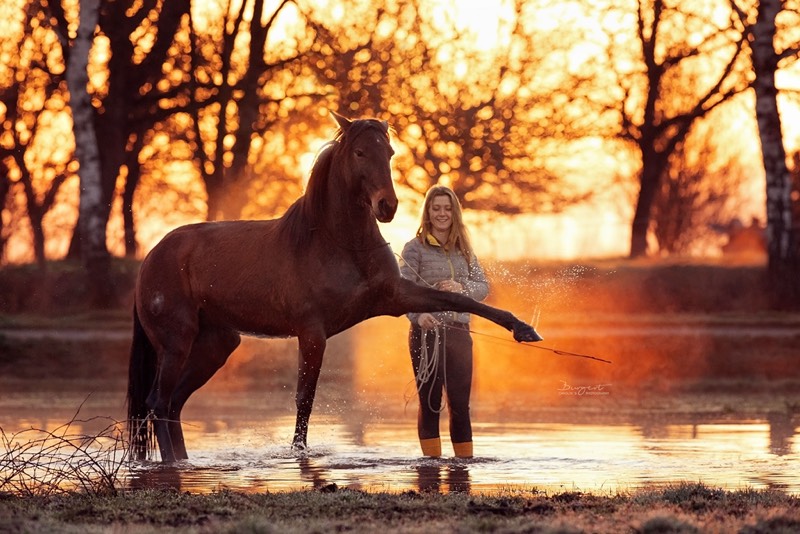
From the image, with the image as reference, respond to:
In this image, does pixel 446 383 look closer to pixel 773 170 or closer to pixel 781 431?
pixel 781 431

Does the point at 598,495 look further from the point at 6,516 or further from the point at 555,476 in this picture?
the point at 6,516

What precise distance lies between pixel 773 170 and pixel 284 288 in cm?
1704

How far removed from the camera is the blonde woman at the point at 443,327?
1190 cm

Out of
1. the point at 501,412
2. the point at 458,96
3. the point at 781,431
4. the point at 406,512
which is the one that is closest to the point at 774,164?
the point at 458,96

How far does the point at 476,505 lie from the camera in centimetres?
866

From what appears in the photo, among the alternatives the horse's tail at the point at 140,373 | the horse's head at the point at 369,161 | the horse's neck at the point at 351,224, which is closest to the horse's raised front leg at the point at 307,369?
the horse's neck at the point at 351,224

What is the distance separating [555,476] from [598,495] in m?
1.40

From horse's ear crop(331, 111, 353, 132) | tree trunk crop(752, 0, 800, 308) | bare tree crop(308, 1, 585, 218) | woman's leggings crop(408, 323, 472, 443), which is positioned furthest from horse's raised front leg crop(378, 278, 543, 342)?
bare tree crop(308, 1, 585, 218)

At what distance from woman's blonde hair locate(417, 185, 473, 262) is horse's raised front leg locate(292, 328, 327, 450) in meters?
1.23

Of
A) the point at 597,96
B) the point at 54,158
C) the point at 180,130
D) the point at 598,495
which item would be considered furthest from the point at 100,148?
the point at 598,495

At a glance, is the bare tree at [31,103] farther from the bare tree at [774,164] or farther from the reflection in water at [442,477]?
the reflection in water at [442,477]

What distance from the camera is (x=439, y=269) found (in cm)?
1205

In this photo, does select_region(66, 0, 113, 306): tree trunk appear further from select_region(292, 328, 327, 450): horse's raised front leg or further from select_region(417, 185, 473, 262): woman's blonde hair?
select_region(292, 328, 327, 450): horse's raised front leg

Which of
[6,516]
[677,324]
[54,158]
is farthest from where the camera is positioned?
[54,158]
